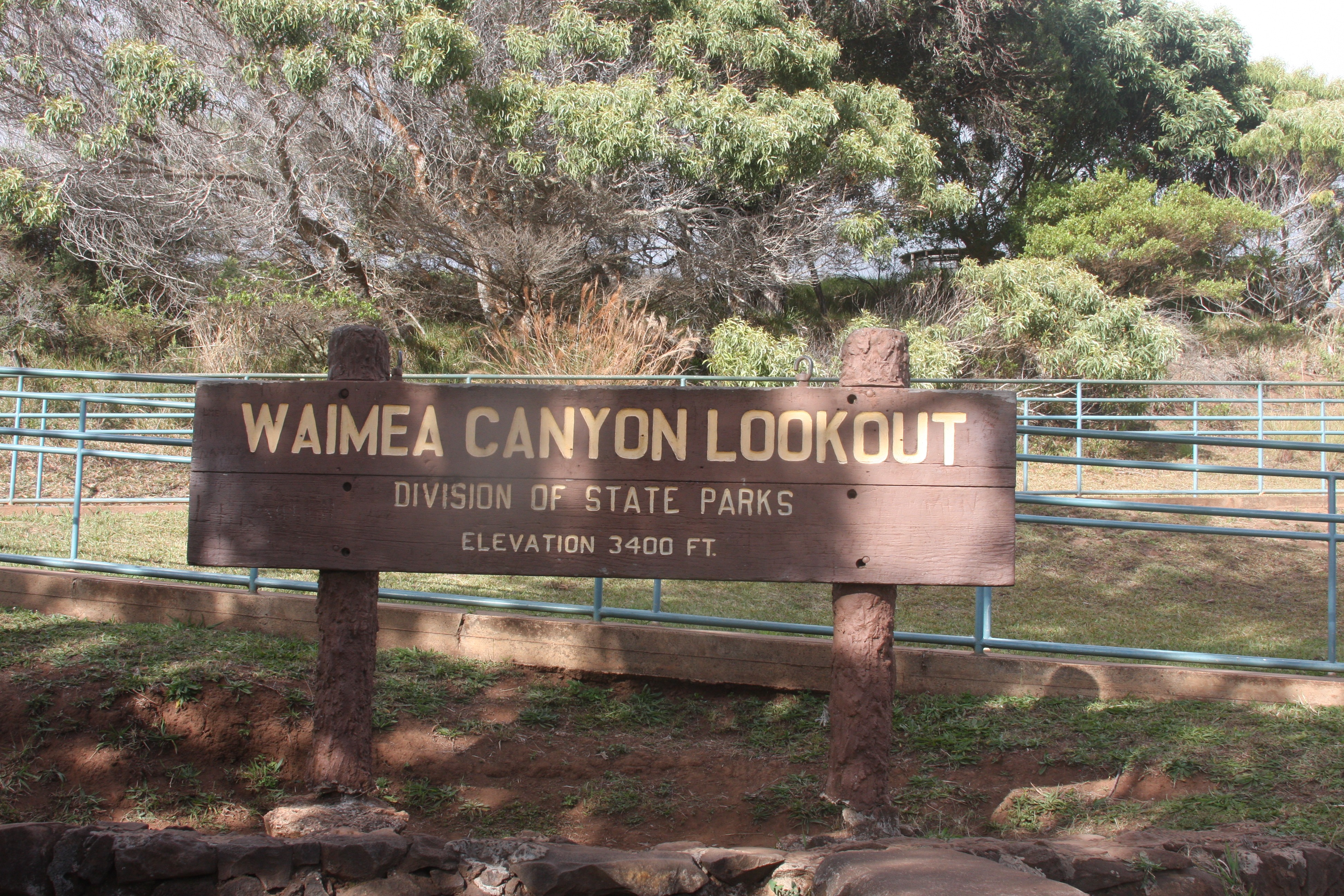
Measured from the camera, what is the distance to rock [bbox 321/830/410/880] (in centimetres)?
263

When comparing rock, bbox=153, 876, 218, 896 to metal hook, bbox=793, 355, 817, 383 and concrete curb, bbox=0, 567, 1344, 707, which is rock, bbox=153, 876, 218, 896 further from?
metal hook, bbox=793, 355, 817, 383

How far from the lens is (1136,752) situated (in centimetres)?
369

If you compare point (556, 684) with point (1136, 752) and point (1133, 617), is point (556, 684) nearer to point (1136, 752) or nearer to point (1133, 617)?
point (1136, 752)

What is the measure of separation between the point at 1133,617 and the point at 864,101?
1066cm

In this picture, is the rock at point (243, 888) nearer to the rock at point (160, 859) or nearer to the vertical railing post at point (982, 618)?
the rock at point (160, 859)

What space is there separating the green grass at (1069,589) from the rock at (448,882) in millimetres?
3342

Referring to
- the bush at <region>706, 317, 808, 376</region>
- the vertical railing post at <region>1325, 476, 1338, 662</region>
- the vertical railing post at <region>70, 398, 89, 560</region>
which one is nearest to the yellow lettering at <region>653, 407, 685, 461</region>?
the vertical railing post at <region>1325, 476, 1338, 662</region>

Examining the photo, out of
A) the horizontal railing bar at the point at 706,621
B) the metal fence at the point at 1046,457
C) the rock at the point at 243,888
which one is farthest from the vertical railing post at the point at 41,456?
the rock at the point at 243,888

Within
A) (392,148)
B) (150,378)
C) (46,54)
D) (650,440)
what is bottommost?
(650,440)

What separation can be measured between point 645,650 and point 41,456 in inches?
243

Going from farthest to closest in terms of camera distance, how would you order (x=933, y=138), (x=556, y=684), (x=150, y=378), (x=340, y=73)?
(x=933, y=138)
(x=340, y=73)
(x=150, y=378)
(x=556, y=684)

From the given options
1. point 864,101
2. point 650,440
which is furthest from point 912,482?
point 864,101

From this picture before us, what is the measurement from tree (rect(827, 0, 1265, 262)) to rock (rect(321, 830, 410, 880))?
58.2 feet

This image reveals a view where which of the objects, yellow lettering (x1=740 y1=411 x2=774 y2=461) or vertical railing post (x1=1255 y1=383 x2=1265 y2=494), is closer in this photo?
yellow lettering (x1=740 y1=411 x2=774 y2=461)
